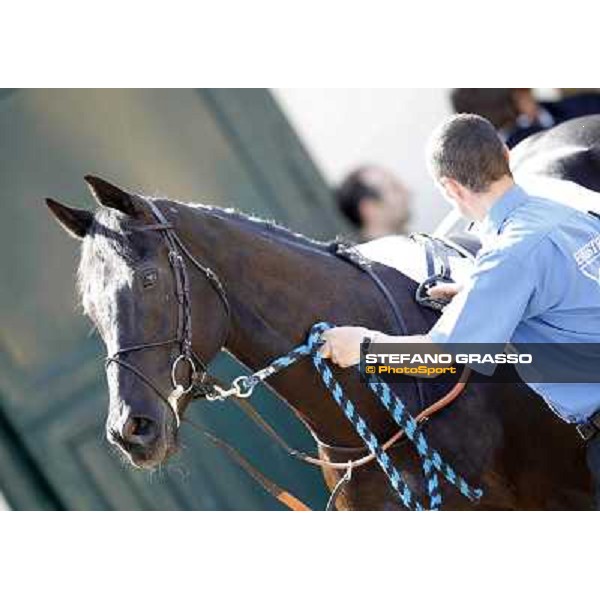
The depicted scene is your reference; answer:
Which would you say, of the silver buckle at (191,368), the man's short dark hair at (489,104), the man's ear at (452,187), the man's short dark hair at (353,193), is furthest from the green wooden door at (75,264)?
the man's ear at (452,187)

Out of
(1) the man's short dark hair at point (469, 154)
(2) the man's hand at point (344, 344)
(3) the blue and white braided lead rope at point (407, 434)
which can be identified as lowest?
(3) the blue and white braided lead rope at point (407, 434)

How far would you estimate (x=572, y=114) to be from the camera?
6520 millimetres

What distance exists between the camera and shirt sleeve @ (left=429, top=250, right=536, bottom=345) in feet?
11.7

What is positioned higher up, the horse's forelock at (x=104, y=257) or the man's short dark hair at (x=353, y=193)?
the horse's forelock at (x=104, y=257)

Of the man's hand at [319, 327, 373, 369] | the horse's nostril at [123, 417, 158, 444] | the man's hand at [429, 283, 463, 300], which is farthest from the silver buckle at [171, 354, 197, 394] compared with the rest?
the man's hand at [429, 283, 463, 300]

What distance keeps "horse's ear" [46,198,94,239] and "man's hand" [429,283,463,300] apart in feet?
3.22

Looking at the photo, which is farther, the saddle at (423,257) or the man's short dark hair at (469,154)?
the saddle at (423,257)

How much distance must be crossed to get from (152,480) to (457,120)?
309 cm

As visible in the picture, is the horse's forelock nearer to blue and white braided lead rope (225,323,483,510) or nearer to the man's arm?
blue and white braided lead rope (225,323,483,510)

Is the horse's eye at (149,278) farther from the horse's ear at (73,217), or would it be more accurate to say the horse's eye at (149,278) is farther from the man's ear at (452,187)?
the man's ear at (452,187)

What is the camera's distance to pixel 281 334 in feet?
13.2

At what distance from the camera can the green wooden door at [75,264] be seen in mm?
6160
